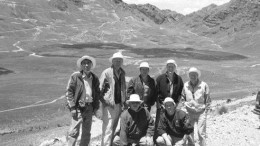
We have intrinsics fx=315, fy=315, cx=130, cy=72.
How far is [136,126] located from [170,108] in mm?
1257

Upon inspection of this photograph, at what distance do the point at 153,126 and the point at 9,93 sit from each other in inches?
1618

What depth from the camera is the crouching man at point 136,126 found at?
10219mm

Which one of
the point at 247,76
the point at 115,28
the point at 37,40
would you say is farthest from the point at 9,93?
the point at 115,28

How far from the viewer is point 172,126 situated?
408 inches

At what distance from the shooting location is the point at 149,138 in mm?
10328

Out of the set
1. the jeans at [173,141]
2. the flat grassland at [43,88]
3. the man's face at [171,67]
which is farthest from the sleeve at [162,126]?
the flat grassland at [43,88]

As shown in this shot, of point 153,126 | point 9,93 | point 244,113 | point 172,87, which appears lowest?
point 9,93

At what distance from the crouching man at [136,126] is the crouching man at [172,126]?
0.36 metres

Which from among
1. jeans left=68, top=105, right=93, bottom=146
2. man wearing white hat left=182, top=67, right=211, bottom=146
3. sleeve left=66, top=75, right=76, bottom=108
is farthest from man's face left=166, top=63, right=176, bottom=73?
sleeve left=66, top=75, right=76, bottom=108

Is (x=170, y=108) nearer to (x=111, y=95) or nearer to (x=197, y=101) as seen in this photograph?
(x=197, y=101)

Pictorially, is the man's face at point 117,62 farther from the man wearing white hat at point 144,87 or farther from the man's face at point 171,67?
the man's face at point 171,67

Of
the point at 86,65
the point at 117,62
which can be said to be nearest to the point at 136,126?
the point at 117,62

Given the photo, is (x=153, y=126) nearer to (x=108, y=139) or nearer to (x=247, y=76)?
(x=108, y=139)

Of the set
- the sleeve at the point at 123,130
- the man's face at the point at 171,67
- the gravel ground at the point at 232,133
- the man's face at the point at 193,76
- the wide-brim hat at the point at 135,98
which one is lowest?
the gravel ground at the point at 232,133
